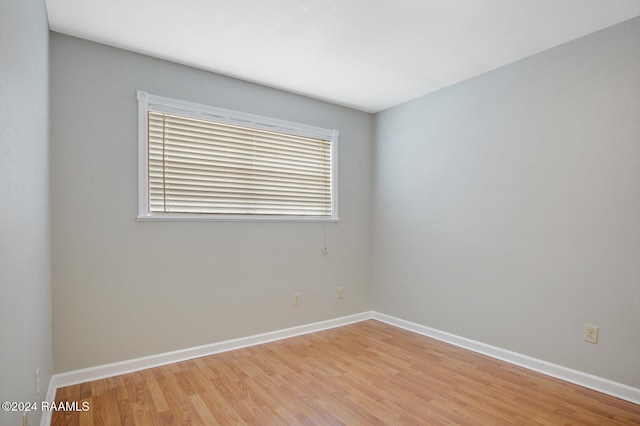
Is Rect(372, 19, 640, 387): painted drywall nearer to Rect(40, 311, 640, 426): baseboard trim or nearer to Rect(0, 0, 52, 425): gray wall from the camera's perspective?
Rect(40, 311, 640, 426): baseboard trim

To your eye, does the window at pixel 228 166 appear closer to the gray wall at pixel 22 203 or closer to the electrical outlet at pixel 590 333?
the gray wall at pixel 22 203

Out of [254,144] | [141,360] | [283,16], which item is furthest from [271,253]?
[283,16]

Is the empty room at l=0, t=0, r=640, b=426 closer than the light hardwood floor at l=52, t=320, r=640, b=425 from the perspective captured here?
No

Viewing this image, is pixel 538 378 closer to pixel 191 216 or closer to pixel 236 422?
pixel 236 422

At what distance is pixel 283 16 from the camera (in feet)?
7.50

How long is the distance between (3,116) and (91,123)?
5.57ft

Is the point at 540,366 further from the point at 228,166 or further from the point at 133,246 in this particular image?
the point at 133,246

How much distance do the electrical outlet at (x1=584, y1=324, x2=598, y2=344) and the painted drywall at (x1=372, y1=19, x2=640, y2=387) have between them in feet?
0.13

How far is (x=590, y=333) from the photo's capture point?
2469mm

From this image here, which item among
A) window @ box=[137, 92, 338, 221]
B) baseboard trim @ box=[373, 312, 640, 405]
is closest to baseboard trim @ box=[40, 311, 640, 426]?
baseboard trim @ box=[373, 312, 640, 405]

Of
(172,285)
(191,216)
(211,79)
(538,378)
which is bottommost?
(538,378)

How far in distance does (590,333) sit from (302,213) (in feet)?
8.67

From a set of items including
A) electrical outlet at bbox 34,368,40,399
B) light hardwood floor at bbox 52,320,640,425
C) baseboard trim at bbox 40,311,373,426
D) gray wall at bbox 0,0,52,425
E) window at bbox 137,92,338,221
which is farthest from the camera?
window at bbox 137,92,338,221

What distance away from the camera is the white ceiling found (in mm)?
2182
